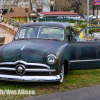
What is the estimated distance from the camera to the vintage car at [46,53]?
5.55 meters

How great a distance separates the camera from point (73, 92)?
218 inches

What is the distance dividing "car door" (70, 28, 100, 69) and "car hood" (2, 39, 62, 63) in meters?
0.83

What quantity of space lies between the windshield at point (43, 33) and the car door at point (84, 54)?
50 centimetres

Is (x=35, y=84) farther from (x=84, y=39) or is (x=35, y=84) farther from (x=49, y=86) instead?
(x=84, y=39)

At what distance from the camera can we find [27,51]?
5.76 m

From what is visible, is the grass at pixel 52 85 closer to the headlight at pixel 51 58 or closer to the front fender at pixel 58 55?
the front fender at pixel 58 55

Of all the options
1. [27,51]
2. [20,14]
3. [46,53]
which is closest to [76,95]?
[46,53]

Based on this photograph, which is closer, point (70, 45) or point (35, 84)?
point (35, 84)

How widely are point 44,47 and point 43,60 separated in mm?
501

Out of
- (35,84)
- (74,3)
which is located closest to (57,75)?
(35,84)

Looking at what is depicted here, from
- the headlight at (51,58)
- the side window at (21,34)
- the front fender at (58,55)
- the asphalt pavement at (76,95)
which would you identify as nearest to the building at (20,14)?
the side window at (21,34)

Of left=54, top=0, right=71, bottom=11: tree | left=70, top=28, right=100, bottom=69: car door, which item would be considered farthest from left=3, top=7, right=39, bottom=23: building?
left=70, top=28, right=100, bottom=69: car door

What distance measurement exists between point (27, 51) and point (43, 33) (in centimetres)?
136

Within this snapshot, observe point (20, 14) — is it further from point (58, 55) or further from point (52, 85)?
point (58, 55)
